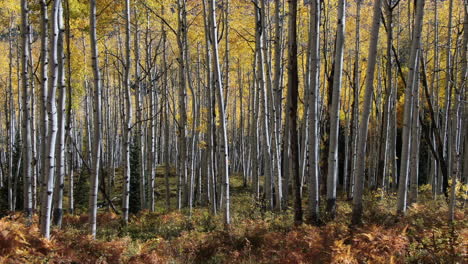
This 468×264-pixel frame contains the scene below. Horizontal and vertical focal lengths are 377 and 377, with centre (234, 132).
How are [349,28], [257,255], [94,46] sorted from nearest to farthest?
1. [257,255]
2. [94,46]
3. [349,28]

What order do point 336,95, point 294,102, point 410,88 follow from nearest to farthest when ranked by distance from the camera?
point 336,95, point 294,102, point 410,88

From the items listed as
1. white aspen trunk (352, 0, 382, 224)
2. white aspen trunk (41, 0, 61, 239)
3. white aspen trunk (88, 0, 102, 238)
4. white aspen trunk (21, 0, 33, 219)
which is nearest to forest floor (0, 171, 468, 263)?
white aspen trunk (41, 0, 61, 239)

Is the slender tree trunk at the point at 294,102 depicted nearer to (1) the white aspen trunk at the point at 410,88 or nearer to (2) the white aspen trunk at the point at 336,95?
(2) the white aspen trunk at the point at 336,95

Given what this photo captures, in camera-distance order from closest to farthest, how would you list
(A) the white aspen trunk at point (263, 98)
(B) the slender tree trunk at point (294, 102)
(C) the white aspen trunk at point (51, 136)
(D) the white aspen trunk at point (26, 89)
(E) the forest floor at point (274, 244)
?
1. (E) the forest floor at point (274, 244)
2. (C) the white aspen trunk at point (51, 136)
3. (B) the slender tree trunk at point (294, 102)
4. (D) the white aspen trunk at point (26, 89)
5. (A) the white aspen trunk at point (263, 98)

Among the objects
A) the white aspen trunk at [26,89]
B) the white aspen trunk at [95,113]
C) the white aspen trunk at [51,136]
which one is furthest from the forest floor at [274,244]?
the white aspen trunk at [26,89]

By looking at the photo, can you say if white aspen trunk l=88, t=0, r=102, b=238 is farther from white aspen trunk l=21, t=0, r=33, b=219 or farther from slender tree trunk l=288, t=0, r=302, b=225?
slender tree trunk l=288, t=0, r=302, b=225

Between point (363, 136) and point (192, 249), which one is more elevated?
point (363, 136)

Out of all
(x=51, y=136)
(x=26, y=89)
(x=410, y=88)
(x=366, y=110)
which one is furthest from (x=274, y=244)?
(x=26, y=89)

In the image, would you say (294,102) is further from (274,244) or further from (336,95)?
(274,244)

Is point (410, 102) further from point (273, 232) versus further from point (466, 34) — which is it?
point (273, 232)

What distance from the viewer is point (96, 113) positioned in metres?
6.65

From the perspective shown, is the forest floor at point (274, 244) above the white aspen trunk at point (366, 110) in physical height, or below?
below

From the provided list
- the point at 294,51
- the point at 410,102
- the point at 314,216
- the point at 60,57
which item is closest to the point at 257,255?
the point at 314,216

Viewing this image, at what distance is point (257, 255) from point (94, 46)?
4532mm
